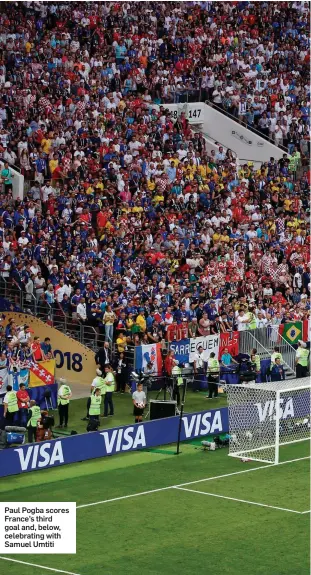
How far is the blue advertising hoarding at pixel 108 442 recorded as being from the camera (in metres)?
28.4

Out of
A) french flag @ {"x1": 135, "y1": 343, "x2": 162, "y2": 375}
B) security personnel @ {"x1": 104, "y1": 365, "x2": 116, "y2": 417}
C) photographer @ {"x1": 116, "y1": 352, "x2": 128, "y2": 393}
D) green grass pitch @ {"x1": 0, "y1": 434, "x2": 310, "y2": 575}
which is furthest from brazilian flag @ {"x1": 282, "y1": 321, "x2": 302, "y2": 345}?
security personnel @ {"x1": 104, "y1": 365, "x2": 116, "y2": 417}

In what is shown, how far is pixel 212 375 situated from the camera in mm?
37062

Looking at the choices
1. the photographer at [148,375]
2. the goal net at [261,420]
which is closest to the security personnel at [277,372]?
the photographer at [148,375]

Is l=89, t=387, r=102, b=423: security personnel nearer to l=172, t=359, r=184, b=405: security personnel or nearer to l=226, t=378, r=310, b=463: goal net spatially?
l=226, t=378, r=310, b=463: goal net

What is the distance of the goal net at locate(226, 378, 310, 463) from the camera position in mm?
31109

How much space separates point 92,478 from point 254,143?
24.9 meters

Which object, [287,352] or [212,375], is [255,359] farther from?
[287,352]

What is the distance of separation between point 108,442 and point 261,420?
3.82m

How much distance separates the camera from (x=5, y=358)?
33375 millimetres

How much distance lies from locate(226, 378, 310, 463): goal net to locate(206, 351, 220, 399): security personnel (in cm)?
428

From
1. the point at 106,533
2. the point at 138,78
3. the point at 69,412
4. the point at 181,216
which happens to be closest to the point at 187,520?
the point at 106,533

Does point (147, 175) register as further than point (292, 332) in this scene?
Yes

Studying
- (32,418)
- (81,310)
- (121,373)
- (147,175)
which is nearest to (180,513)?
(32,418)

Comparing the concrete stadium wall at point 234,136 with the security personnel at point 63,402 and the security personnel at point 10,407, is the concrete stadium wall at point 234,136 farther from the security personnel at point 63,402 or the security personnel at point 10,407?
the security personnel at point 10,407
